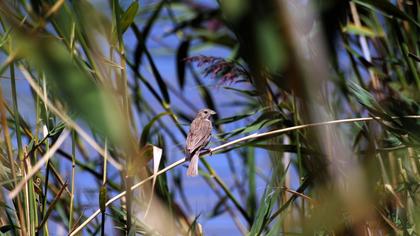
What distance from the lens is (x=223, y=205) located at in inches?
99.0

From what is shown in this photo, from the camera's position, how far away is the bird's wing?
235 centimetres

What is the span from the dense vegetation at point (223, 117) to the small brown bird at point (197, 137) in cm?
7

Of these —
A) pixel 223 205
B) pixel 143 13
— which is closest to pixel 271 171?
pixel 223 205

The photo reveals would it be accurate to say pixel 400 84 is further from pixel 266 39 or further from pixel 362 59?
pixel 266 39

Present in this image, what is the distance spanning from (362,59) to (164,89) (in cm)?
74

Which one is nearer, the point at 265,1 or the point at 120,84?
the point at 265,1

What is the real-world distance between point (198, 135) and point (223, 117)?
1.15 ft

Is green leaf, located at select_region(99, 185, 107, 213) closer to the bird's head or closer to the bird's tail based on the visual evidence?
the bird's tail

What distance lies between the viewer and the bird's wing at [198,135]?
2.35m

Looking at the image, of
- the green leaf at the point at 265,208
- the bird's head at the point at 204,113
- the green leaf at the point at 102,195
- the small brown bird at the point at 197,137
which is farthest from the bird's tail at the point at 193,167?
the green leaf at the point at 102,195

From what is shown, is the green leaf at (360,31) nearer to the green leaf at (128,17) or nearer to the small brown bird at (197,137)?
the small brown bird at (197,137)

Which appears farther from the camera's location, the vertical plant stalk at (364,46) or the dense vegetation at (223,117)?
the vertical plant stalk at (364,46)

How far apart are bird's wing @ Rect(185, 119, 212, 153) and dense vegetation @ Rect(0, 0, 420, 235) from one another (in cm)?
8

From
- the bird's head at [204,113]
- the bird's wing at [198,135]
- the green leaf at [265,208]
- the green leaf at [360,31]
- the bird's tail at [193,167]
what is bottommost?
the green leaf at [265,208]
